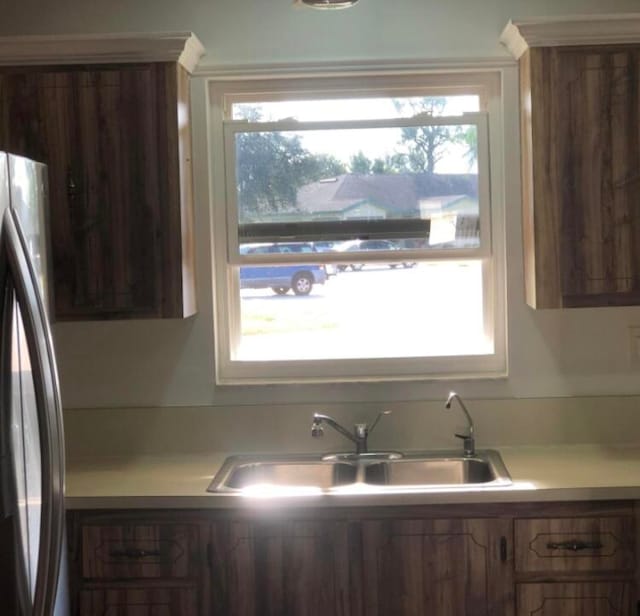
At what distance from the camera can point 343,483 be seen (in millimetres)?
2867

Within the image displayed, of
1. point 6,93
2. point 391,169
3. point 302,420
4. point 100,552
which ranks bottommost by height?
point 100,552

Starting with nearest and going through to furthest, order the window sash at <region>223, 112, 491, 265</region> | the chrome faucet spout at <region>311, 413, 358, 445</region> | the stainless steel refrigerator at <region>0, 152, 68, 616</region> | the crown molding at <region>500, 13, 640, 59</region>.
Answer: the stainless steel refrigerator at <region>0, 152, 68, 616</region>
the crown molding at <region>500, 13, 640, 59</region>
the chrome faucet spout at <region>311, 413, 358, 445</region>
the window sash at <region>223, 112, 491, 265</region>

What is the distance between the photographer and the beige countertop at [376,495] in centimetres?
247

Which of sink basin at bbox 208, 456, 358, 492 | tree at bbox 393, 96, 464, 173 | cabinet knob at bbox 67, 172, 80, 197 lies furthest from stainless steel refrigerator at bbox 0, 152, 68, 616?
tree at bbox 393, 96, 464, 173

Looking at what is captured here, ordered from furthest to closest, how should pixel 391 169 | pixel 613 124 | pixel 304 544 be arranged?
1. pixel 391 169
2. pixel 613 124
3. pixel 304 544

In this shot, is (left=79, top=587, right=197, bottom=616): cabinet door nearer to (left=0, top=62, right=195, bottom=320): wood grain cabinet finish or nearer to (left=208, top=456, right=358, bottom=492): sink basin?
(left=208, top=456, right=358, bottom=492): sink basin

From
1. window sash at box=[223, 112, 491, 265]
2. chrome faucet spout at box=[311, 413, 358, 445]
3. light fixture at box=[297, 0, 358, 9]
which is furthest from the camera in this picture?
window sash at box=[223, 112, 491, 265]

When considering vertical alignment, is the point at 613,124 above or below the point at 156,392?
above

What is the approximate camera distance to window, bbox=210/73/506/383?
3.04 m

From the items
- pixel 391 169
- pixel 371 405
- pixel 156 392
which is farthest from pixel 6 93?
pixel 371 405

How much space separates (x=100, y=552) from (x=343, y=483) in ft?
2.57

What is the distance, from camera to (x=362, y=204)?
3.04 meters

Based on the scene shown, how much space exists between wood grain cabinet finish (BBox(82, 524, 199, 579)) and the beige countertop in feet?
0.23

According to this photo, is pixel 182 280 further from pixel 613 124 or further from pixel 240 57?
pixel 613 124
